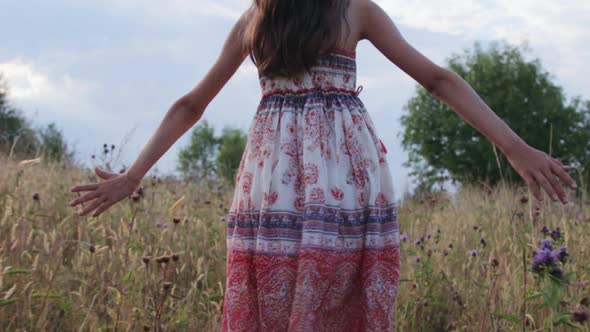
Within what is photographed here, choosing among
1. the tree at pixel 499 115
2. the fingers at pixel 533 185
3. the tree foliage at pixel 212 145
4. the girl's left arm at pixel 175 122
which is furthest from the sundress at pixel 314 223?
the tree foliage at pixel 212 145

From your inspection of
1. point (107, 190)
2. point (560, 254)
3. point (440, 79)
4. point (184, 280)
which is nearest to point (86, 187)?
point (107, 190)

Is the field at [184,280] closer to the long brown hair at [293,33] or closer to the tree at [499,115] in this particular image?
the long brown hair at [293,33]

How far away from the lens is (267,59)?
92.5 inches

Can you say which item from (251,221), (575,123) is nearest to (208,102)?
(251,221)

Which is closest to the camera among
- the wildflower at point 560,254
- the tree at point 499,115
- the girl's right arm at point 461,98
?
the girl's right arm at point 461,98

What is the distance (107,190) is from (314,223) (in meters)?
0.88

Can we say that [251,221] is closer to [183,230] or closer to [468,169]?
[183,230]

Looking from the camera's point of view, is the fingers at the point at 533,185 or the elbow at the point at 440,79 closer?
the fingers at the point at 533,185

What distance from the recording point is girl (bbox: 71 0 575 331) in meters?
2.14

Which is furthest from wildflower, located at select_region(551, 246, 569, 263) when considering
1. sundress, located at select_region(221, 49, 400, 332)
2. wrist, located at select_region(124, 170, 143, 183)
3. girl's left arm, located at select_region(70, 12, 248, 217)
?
wrist, located at select_region(124, 170, 143, 183)

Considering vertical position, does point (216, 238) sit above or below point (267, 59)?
below

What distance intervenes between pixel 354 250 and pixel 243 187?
0.44m

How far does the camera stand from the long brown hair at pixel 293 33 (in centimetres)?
229

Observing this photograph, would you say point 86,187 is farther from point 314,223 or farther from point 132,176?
point 314,223
